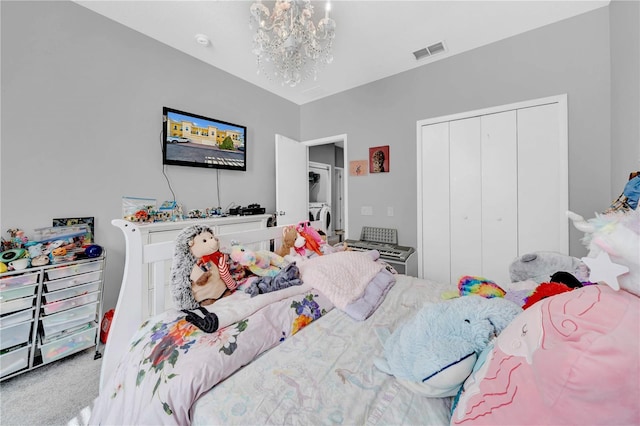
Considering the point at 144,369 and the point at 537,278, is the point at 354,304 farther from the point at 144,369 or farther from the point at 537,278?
the point at 537,278

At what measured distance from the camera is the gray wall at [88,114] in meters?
1.73

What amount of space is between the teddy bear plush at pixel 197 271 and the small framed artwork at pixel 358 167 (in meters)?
2.35

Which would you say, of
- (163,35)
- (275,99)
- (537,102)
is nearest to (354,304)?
(537,102)

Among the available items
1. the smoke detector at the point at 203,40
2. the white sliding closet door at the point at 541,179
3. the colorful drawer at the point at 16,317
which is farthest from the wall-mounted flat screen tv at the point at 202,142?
the white sliding closet door at the point at 541,179

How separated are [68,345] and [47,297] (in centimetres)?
39

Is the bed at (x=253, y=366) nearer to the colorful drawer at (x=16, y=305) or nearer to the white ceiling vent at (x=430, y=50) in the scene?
the colorful drawer at (x=16, y=305)

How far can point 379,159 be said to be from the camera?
10.3 feet

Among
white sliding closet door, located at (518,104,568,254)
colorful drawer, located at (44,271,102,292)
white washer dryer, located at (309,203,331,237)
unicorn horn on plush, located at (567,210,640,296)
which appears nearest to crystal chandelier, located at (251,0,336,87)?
unicorn horn on plush, located at (567,210,640,296)

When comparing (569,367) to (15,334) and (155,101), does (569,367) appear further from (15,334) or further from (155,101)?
(155,101)

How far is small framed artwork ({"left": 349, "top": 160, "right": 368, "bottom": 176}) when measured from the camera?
3.28 metres

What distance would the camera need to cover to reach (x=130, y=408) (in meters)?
0.85

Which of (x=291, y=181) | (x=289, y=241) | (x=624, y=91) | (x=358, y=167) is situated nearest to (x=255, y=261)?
(x=289, y=241)

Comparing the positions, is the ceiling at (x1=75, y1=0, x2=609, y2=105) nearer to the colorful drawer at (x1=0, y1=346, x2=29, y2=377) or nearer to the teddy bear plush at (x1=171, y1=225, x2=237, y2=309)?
the teddy bear plush at (x1=171, y1=225, x2=237, y2=309)

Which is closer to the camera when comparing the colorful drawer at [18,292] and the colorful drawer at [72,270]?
the colorful drawer at [18,292]
